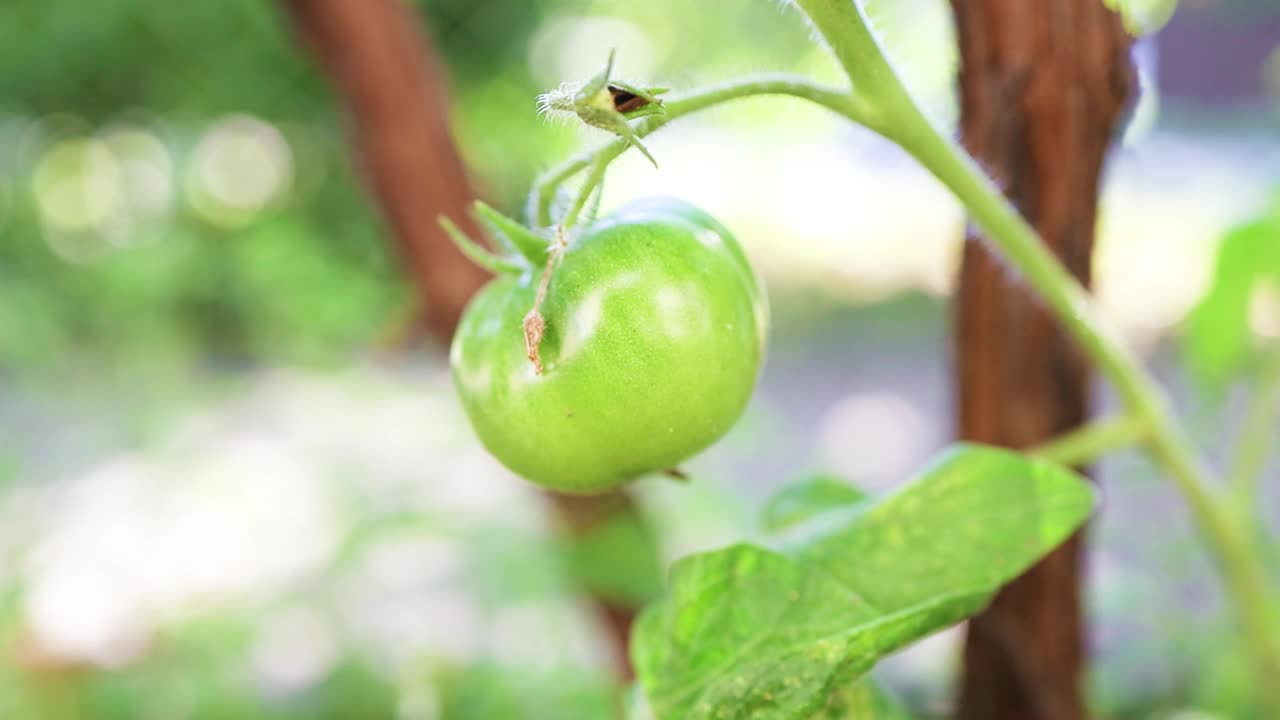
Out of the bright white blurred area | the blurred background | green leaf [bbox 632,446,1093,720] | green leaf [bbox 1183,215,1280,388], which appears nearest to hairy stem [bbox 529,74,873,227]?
green leaf [bbox 632,446,1093,720]

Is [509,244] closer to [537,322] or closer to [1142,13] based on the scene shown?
[537,322]

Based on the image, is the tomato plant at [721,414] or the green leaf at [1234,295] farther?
the green leaf at [1234,295]

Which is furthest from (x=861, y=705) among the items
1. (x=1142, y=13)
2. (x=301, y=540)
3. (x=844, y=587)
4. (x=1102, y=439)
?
(x=301, y=540)

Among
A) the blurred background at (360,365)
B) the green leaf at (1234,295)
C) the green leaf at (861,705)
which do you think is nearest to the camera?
the green leaf at (861,705)

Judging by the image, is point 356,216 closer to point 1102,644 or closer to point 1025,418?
point 1102,644

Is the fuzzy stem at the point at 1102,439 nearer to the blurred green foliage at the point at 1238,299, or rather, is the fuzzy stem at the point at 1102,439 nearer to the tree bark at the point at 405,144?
the blurred green foliage at the point at 1238,299

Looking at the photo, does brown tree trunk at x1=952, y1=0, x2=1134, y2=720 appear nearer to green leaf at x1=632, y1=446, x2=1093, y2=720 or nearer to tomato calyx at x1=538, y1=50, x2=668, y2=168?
green leaf at x1=632, y1=446, x2=1093, y2=720

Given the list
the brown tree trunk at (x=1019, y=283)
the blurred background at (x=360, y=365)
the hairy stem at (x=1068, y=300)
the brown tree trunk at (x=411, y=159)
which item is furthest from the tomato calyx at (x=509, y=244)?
the blurred background at (x=360, y=365)
